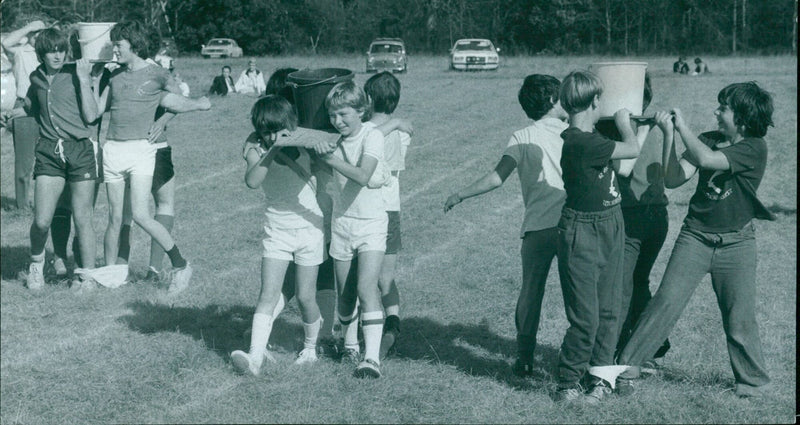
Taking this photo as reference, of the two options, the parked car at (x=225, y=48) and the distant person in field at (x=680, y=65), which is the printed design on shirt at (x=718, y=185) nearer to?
the distant person in field at (x=680, y=65)

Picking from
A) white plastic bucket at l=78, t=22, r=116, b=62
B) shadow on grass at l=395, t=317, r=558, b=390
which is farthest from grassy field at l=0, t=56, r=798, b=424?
white plastic bucket at l=78, t=22, r=116, b=62

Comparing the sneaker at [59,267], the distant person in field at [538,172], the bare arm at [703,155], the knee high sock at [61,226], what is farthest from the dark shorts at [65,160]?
the bare arm at [703,155]

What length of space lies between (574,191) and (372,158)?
968mm

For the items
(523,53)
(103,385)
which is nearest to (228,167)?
(523,53)

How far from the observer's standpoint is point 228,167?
45.3 ft

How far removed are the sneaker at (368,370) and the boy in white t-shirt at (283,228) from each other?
0.44 m

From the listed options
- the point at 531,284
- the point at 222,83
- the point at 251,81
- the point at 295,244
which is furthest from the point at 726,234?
the point at 222,83

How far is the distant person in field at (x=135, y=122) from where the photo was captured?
6547 millimetres

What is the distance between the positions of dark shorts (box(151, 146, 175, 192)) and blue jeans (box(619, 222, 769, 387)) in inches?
154

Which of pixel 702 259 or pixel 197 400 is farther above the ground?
pixel 702 259

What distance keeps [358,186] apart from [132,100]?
262cm

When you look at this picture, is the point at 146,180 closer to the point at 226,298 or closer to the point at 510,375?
the point at 226,298

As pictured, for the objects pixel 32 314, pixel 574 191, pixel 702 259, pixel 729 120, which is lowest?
pixel 32 314

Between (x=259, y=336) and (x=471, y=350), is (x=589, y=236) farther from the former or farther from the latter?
(x=259, y=336)
